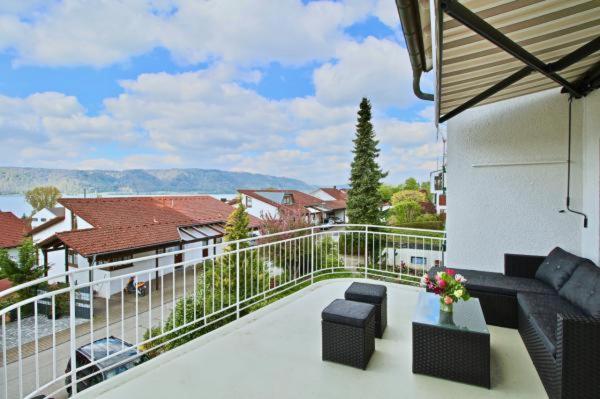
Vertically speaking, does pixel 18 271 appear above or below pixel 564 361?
below

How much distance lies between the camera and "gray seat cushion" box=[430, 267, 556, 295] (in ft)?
12.6

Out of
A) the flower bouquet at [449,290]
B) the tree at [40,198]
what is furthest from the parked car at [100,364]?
the tree at [40,198]

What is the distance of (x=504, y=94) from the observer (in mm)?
4547

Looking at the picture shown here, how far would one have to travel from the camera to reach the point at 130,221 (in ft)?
68.2

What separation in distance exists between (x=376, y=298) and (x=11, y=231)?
3424 centimetres

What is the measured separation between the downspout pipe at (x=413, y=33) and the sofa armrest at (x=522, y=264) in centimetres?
296

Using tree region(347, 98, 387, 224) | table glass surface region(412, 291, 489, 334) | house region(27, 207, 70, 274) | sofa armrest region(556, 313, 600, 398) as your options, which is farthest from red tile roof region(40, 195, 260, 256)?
sofa armrest region(556, 313, 600, 398)

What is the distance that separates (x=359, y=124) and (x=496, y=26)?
62.1 ft

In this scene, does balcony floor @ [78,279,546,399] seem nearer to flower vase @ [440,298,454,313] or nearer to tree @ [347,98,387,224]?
flower vase @ [440,298,454,313]

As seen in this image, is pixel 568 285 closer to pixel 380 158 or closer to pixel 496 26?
pixel 496 26

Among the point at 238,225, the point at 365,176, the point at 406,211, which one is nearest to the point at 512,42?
the point at 238,225

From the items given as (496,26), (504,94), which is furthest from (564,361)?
(504,94)

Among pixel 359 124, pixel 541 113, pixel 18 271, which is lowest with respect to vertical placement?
pixel 18 271

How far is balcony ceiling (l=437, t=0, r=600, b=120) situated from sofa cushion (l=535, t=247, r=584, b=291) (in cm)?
227
